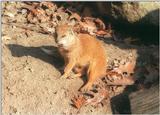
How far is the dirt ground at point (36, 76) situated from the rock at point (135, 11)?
18.1 inches

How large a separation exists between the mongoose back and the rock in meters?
1.04

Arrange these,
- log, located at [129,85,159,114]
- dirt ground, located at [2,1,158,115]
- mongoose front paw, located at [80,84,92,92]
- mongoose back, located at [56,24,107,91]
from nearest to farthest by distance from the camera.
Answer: log, located at [129,85,159,114], dirt ground, located at [2,1,158,115], mongoose front paw, located at [80,84,92,92], mongoose back, located at [56,24,107,91]

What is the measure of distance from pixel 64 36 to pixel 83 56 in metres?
0.54

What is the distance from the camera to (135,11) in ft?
28.0

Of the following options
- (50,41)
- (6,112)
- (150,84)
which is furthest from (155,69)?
(6,112)

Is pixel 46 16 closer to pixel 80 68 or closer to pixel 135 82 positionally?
pixel 80 68

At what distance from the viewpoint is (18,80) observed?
7.23m

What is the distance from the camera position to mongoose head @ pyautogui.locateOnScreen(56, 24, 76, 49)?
7.22 m

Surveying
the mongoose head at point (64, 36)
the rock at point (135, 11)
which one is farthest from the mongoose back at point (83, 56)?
the rock at point (135, 11)

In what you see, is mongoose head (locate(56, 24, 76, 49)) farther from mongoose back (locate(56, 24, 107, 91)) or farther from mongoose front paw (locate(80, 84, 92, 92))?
mongoose front paw (locate(80, 84, 92, 92))

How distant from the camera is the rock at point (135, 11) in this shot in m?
8.43

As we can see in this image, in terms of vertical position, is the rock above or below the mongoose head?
above

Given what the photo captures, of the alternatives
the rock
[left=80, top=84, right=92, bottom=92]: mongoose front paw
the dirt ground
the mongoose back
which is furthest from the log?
the rock

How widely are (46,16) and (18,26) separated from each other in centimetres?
67
